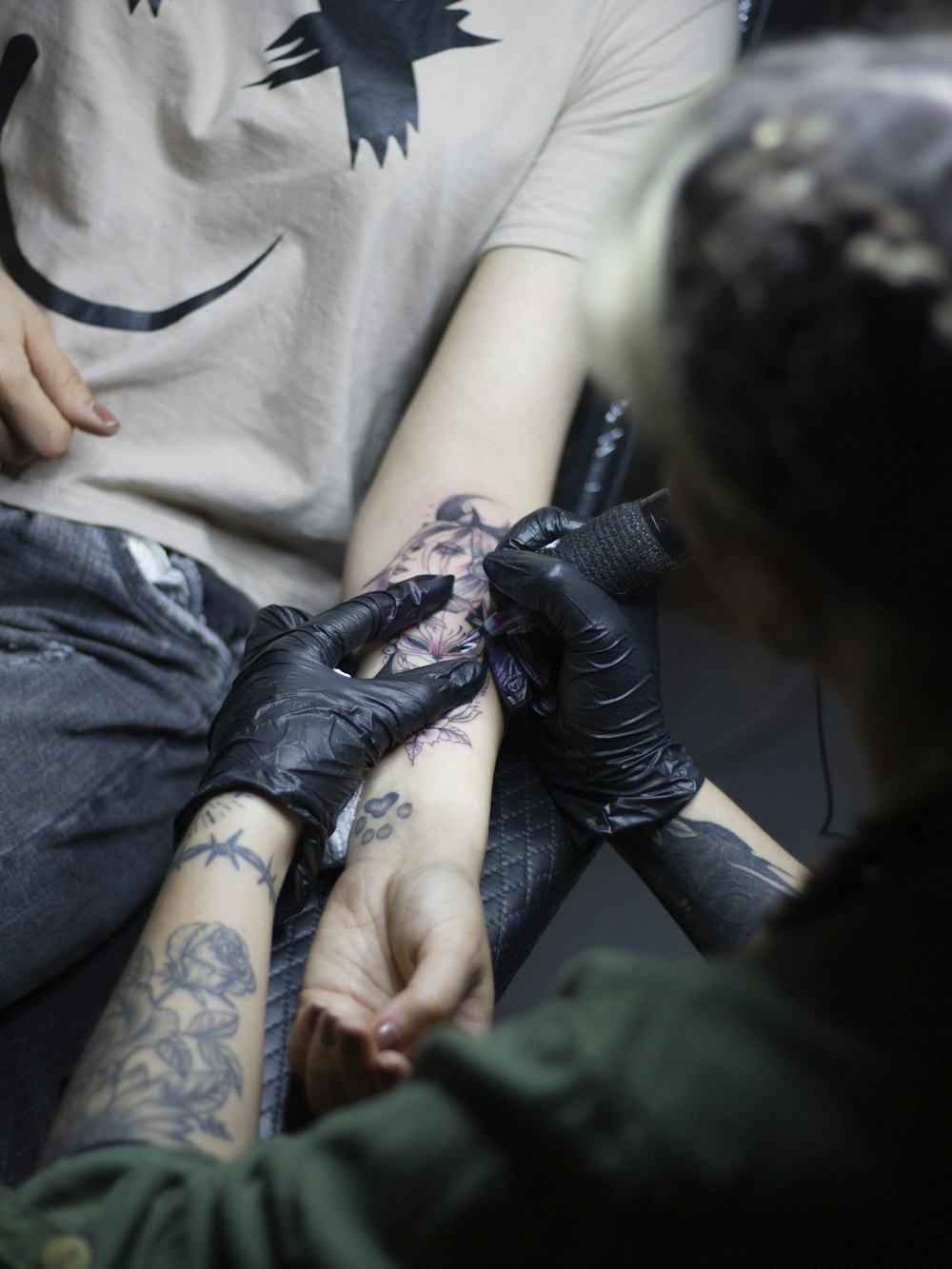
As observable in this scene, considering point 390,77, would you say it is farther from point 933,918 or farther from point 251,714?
point 933,918

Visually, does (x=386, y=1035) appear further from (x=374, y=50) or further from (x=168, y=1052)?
(x=374, y=50)

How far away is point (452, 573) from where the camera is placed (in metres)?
1.31

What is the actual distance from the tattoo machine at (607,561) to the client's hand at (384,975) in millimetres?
295

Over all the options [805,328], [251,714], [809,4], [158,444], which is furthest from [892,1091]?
[809,4]

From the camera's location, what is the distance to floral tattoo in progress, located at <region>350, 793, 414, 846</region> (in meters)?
1.10

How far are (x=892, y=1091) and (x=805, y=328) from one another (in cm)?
33

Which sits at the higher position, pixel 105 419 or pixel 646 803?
pixel 105 419

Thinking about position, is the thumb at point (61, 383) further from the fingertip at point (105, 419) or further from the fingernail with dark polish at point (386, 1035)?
the fingernail with dark polish at point (386, 1035)

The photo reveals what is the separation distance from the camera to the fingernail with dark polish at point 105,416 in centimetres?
129

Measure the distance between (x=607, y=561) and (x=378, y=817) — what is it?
15.9 inches

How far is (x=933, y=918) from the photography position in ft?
1.49

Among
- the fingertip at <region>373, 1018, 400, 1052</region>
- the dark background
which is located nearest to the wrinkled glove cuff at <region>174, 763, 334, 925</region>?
the fingertip at <region>373, 1018, 400, 1052</region>

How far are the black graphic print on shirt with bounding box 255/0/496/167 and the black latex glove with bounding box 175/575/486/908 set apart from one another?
62 cm

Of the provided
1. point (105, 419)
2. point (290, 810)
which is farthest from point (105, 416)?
point (290, 810)
